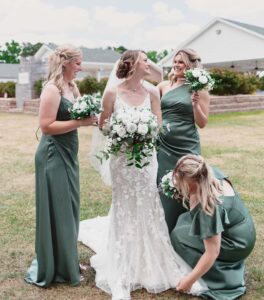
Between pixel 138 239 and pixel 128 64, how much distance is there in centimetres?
162

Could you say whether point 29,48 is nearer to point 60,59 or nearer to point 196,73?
point 196,73

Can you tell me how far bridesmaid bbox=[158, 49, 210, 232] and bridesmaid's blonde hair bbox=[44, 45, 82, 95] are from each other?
1.41 meters

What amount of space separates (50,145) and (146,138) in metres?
0.86

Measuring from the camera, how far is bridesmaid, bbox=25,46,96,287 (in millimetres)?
3828

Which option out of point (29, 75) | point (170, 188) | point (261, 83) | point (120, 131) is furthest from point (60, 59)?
point (261, 83)

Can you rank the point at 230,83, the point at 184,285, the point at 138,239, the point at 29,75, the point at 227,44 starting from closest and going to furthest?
the point at 184,285 → the point at 138,239 → the point at 230,83 → the point at 29,75 → the point at 227,44

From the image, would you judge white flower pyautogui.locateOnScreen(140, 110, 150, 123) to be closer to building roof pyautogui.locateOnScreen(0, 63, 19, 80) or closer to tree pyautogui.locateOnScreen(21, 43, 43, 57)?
building roof pyautogui.locateOnScreen(0, 63, 19, 80)

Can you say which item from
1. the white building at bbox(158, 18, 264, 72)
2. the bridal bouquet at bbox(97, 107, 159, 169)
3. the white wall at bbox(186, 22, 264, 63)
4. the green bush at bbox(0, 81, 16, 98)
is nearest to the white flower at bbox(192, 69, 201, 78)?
the bridal bouquet at bbox(97, 107, 159, 169)

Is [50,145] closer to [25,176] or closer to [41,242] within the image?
[41,242]

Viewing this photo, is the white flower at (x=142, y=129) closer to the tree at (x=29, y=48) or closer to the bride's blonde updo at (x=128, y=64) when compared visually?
the bride's blonde updo at (x=128, y=64)

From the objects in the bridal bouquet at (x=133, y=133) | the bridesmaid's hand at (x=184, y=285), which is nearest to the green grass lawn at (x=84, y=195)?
the bridesmaid's hand at (x=184, y=285)

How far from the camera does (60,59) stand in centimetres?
383

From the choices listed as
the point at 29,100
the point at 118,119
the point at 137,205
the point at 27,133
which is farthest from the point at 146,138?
the point at 29,100

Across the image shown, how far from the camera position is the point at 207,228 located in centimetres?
373
